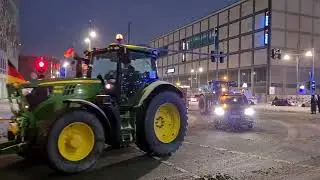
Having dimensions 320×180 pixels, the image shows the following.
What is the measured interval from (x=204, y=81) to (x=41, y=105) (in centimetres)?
9059

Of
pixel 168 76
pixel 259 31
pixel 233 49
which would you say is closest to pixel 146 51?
pixel 259 31

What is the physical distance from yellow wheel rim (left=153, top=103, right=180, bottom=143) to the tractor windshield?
157 cm

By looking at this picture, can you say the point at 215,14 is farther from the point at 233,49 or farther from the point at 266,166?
the point at 266,166

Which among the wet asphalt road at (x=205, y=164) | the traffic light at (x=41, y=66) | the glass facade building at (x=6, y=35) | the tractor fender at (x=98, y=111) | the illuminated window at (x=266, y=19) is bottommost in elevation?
the wet asphalt road at (x=205, y=164)

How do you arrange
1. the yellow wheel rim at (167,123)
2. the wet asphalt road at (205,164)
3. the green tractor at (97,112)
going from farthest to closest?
the yellow wheel rim at (167,123)
the wet asphalt road at (205,164)
the green tractor at (97,112)

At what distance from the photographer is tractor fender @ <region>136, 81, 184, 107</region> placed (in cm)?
1117

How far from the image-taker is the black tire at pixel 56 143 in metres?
8.90

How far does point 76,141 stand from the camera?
30.7 feet

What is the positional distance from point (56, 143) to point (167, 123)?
393 cm

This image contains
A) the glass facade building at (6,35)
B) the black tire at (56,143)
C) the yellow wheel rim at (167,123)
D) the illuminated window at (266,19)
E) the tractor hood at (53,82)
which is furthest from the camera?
the illuminated window at (266,19)

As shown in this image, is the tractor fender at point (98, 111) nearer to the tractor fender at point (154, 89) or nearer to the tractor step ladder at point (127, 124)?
the tractor step ladder at point (127, 124)

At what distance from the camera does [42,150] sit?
886 centimetres

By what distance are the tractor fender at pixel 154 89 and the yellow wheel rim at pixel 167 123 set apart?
1.46ft

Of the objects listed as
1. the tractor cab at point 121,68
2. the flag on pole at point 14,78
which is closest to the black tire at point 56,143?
the tractor cab at point 121,68
